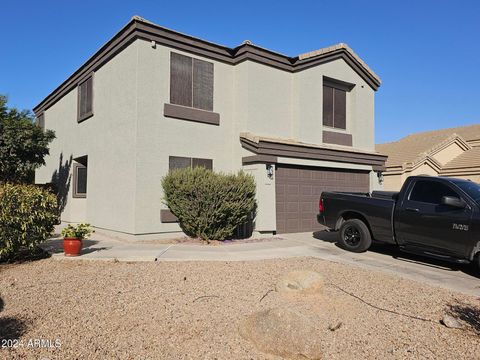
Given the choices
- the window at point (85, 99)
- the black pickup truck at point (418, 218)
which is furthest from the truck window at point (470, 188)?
the window at point (85, 99)

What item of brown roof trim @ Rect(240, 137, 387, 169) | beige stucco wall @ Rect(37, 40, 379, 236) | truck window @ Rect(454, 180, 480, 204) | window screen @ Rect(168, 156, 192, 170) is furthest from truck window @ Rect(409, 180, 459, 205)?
window screen @ Rect(168, 156, 192, 170)

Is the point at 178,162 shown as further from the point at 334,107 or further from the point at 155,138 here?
the point at 334,107

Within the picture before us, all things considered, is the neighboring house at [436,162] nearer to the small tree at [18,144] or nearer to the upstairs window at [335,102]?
the upstairs window at [335,102]

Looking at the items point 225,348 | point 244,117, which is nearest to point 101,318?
point 225,348

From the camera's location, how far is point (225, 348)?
12.8 ft

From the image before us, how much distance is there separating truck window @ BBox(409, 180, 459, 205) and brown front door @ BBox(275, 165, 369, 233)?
16.1ft

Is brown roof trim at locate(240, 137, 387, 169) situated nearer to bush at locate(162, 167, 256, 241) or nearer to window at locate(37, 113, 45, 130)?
bush at locate(162, 167, 256, 241)

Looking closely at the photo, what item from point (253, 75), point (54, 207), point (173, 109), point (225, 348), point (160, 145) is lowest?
point (225, 348)

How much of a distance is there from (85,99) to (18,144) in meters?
3.12

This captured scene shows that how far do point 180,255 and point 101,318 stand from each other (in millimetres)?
4000

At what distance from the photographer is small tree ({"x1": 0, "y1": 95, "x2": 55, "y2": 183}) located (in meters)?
13.8

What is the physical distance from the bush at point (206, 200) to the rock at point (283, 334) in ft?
20.2

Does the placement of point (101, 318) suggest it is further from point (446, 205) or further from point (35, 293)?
point (446, 205)

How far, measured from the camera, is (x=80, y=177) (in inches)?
623
